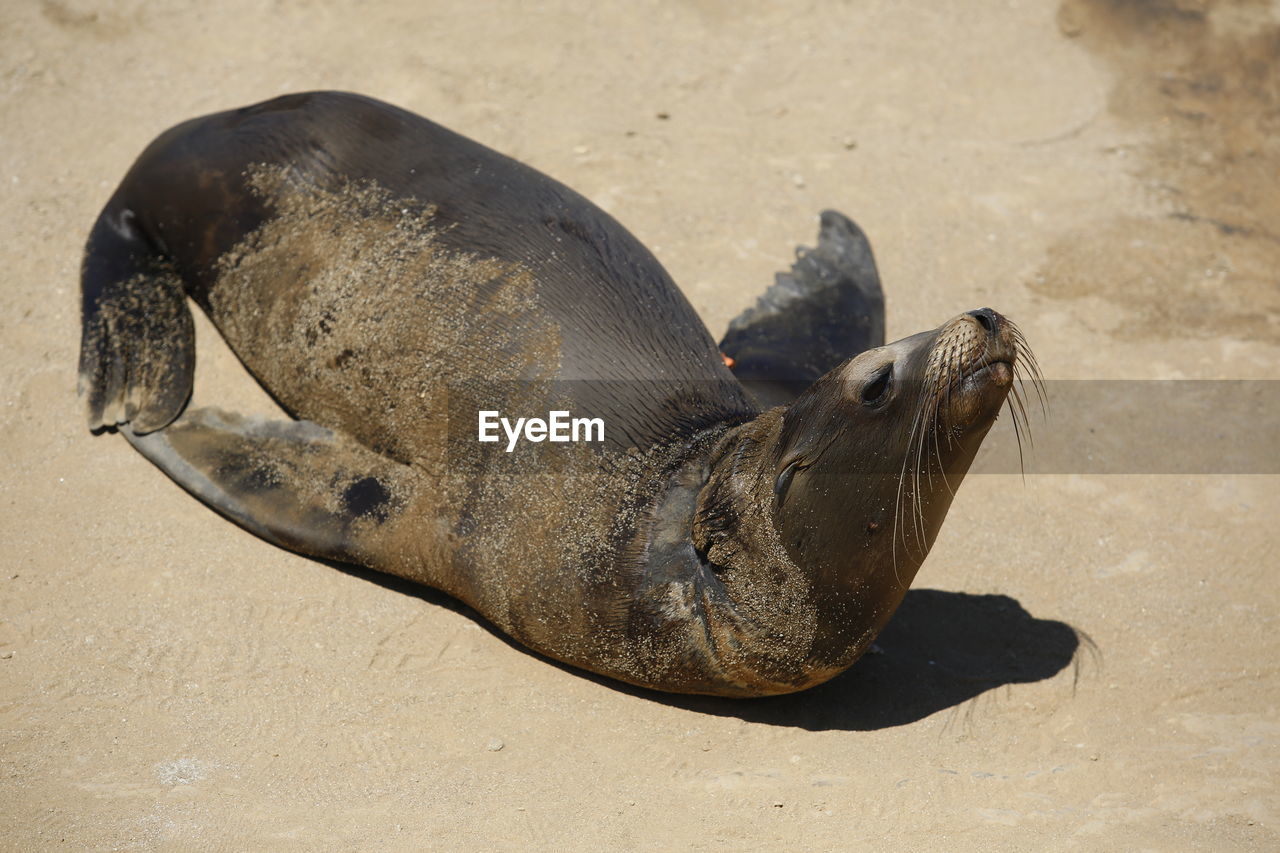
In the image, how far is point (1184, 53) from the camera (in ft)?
29.8

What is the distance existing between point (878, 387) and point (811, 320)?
7.77ft

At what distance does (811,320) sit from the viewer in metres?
6.60

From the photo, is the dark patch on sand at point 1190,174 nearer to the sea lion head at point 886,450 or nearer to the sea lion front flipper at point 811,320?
the sea lion front flipper at point 811,320

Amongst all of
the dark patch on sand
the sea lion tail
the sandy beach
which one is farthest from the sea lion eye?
the dark patch on sand

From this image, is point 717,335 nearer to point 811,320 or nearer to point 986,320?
point 811,320

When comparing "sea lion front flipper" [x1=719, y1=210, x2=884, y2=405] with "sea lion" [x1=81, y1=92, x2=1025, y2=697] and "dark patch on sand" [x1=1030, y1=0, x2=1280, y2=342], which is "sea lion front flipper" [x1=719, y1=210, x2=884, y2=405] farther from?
"dark patch on sand" [x1=1030, y1=0, x2=1280, y2=342]

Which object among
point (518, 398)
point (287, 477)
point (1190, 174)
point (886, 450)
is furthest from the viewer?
point (1190, 174)

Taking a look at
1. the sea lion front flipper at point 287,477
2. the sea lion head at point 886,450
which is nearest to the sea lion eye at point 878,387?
the sea lion head at point 886,450

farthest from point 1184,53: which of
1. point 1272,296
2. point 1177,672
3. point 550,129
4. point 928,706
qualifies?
point 928,706

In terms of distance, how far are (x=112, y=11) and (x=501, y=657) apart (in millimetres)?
5660

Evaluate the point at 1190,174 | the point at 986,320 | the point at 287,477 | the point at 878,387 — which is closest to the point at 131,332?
the point at 287,477

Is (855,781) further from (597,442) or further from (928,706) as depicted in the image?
(597,442)

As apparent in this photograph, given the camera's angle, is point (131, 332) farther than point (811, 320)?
No

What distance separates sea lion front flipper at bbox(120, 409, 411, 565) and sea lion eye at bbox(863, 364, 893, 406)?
2001mm
